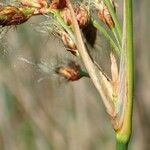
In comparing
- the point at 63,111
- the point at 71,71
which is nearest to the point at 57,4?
the point at 71,71

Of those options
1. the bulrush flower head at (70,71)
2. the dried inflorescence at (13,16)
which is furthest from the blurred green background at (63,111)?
the dried inflorescence at (13,16)

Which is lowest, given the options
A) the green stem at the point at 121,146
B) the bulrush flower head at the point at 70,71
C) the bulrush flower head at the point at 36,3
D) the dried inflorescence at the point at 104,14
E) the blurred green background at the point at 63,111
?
the blurred green background at the point at 63,111

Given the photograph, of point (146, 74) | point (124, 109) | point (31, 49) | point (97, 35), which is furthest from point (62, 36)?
point (146, 74)

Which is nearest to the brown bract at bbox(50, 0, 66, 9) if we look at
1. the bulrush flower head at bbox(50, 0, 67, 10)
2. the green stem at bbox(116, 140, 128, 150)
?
the bulrush flower head at bbox(50, 0, 67, 10)

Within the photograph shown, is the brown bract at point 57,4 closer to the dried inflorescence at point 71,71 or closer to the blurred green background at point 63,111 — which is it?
the dried inflorescence at point 71,71

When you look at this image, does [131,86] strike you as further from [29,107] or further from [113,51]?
[29,107]

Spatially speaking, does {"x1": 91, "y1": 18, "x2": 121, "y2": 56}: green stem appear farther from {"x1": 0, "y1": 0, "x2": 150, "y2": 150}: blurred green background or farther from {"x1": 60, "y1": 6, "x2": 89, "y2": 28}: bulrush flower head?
{"x1": 0, "y1": 0, "x2": 150, "y2": 150}: blurred green background

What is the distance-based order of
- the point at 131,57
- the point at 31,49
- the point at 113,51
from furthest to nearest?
1. the point at 31,49
2. the point at 113,51
3. the point at 131,57
